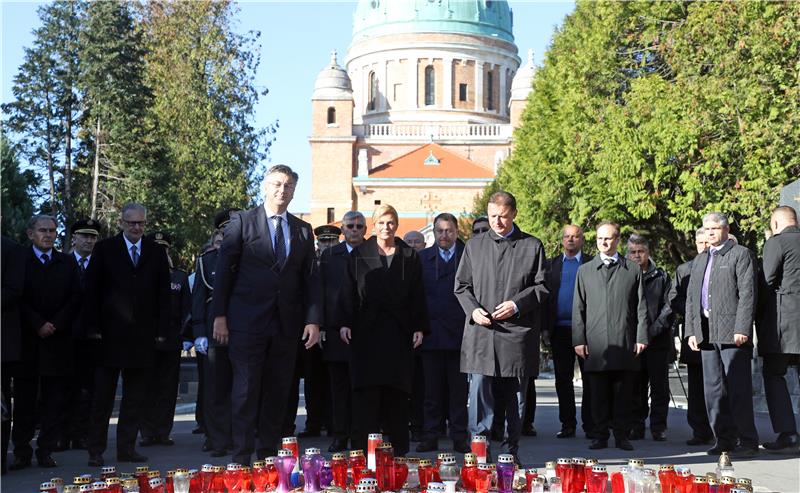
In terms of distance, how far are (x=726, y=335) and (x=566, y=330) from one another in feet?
7.32

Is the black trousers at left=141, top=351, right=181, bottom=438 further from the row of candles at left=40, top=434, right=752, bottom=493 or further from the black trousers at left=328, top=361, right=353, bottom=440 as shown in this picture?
the row of candles at left=40, top=434, right=752, bottom=493

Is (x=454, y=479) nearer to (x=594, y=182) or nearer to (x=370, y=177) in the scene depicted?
(x=594, y=182)

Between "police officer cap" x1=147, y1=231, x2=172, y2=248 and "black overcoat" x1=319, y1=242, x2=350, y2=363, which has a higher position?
"police officer cap" x1=147, y1=231, x2=172, y2=248

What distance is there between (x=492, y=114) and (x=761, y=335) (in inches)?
3180

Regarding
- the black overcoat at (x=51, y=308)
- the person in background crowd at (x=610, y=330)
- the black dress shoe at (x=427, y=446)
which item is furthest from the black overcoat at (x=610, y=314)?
the black overcoat at (x=51, y=308)

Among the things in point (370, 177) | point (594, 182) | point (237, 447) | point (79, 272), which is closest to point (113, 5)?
point (594, 182)

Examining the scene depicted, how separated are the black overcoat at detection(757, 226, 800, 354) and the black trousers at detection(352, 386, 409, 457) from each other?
3.33 metres

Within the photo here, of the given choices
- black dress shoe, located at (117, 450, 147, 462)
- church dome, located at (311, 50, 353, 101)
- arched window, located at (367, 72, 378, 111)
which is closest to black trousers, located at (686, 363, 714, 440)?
black dress shoe, located at (117, 450, 147, 462)

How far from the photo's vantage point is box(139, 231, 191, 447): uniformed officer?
10938 millimetres

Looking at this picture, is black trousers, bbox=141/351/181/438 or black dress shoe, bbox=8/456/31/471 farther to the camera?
black trousers, bbox=141/351/181/438

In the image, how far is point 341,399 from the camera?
10367 mm

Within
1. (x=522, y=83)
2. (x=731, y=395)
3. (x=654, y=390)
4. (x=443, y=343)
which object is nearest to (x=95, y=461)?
(x=443, y=343)

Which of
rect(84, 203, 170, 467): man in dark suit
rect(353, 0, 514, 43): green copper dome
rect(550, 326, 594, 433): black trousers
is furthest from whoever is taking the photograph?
rect(353, 0, 514, 43): green copper dome

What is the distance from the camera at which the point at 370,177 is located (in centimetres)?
8131
